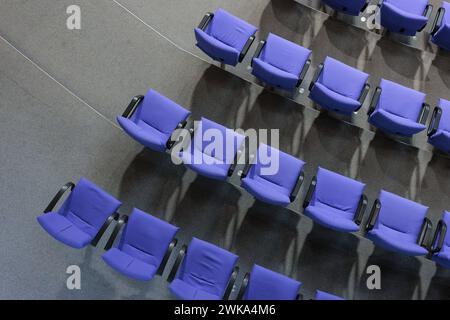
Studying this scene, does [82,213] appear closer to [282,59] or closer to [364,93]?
[282,59]

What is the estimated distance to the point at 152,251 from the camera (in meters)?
3.56

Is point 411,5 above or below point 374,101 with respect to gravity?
above

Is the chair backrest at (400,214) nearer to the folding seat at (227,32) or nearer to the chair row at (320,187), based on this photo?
the chair row at (320,187)

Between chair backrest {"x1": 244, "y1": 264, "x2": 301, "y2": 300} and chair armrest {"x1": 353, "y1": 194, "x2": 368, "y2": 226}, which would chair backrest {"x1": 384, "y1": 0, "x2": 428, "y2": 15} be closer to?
chair armrest {"x1": 353, "y1": 194, "x2": 368, "y2": 226}

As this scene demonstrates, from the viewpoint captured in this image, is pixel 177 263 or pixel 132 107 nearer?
pixel 177 263

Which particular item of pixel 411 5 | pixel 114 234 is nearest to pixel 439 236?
pixel 411 5

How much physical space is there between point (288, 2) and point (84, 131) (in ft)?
7.06

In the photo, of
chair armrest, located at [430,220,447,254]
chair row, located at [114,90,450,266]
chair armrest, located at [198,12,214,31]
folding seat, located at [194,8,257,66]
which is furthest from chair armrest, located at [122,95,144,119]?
chair armrest, located at [430,220,447,254]

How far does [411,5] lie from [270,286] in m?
2.68

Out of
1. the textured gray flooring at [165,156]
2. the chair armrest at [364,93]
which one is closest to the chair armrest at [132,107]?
the textured gray flooring at [165,156]

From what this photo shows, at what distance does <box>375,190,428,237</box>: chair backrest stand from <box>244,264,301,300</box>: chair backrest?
0.85 m

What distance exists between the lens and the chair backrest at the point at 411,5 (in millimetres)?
4270
